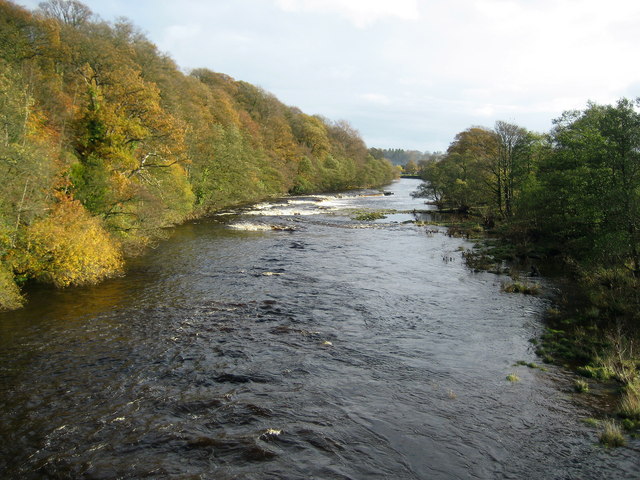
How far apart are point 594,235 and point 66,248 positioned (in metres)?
25.4

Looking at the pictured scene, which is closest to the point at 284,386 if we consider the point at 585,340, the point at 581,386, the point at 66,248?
the point at 581,386

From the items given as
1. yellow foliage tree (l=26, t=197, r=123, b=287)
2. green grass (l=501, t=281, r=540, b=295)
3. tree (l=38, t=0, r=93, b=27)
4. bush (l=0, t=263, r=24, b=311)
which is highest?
tree (l=38, t=0, r=93, b=27)

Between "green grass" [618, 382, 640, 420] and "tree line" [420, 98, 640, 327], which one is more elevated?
"tree line" [420, 98, 640, 327]

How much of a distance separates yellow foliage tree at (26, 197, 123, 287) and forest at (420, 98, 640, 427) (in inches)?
746

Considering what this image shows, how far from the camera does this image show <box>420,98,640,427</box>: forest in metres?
13.1

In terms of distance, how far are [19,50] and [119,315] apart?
3265cm

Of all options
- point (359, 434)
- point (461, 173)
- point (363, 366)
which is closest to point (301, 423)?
point (359, 434)

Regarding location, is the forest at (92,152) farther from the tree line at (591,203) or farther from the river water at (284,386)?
the tree line at (591,203)

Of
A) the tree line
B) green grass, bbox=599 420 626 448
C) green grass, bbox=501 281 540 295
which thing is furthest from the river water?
the tree line

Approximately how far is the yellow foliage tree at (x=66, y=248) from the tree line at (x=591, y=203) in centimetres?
2214

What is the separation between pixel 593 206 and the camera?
20125 mm

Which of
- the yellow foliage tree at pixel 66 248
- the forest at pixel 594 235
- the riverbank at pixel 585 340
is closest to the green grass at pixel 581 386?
the riverbank at pixel 585 340

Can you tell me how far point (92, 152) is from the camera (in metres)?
27.6

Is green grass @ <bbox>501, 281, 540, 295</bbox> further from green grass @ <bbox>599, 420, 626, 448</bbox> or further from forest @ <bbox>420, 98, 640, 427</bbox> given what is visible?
green grass @ <bbox>599, 420, 626, 448</bbox>
